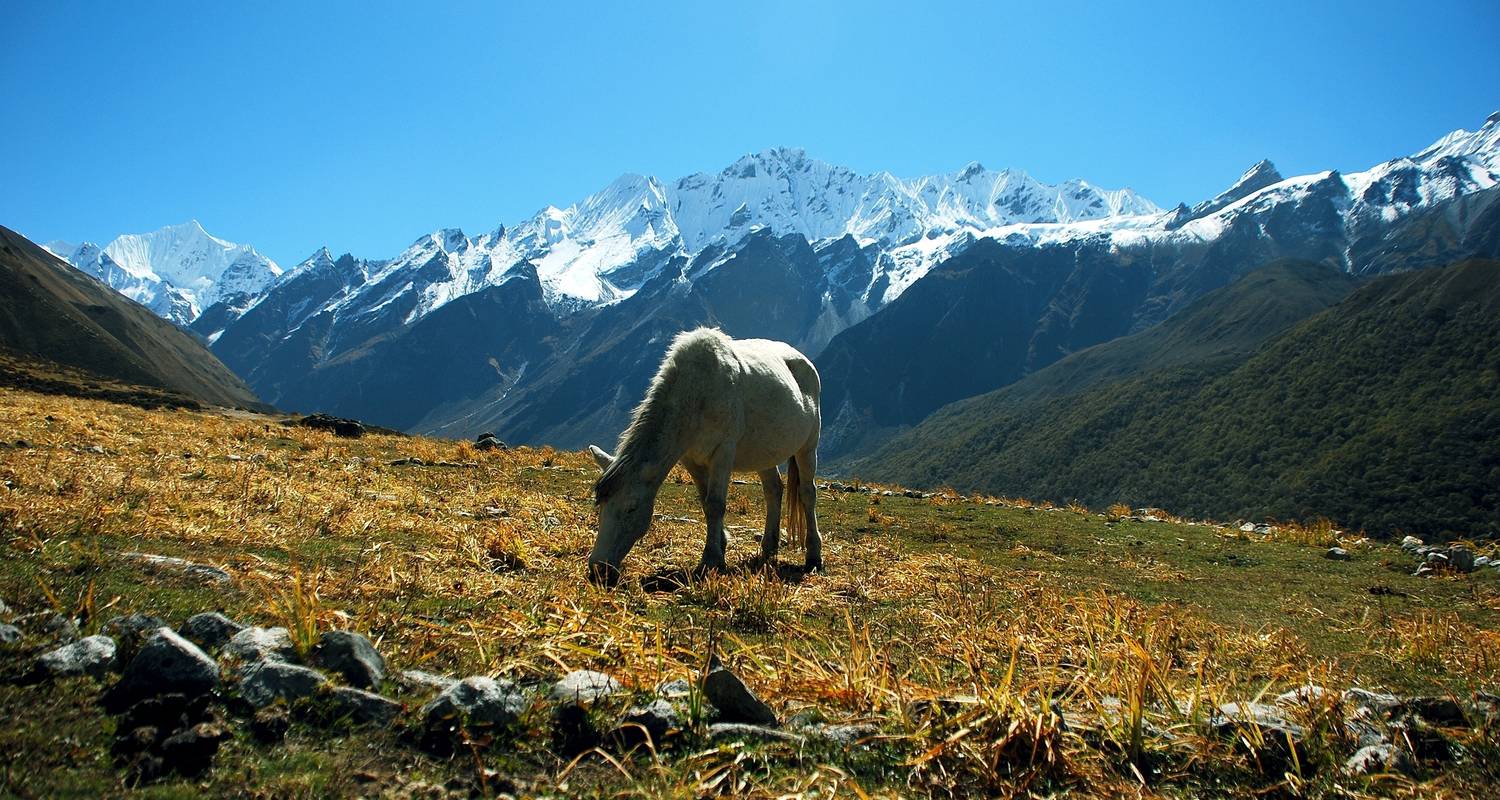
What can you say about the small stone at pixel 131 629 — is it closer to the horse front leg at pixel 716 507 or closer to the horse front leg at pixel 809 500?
the horse front leg at pixel 716 507

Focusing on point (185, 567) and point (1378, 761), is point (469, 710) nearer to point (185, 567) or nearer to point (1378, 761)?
point (185, 567)

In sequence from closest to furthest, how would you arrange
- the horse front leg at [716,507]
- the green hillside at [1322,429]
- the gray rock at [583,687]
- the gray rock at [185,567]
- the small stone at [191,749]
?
the small stone at [191,749] → the gray rock at [583,687] → the gray rock at [185,567] → the horse front leg at [716,507] → the green hillside at [1322,429]

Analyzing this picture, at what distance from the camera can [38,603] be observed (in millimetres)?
5023

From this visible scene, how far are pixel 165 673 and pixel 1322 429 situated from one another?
152101mm

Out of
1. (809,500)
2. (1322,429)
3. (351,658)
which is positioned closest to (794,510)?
(809,500)

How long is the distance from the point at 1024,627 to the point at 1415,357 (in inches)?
6373

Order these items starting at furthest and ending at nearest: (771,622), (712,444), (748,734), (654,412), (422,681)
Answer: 1. (712,444)
2. (654,412)
3. (771,622)
4. (422,681)
5. (748,734)

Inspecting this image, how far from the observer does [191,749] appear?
354cm

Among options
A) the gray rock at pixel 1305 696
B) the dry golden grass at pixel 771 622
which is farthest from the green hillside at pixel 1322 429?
the gray rock at pixel 1305 696

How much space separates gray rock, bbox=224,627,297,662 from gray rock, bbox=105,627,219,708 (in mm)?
336

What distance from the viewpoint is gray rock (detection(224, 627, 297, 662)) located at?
4.49m

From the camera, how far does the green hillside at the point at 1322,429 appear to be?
101 m

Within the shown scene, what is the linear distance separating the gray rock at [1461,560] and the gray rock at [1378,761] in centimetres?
1173

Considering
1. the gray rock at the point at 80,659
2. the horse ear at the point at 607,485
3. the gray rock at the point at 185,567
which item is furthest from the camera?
the horse ear at the point at 607,485
